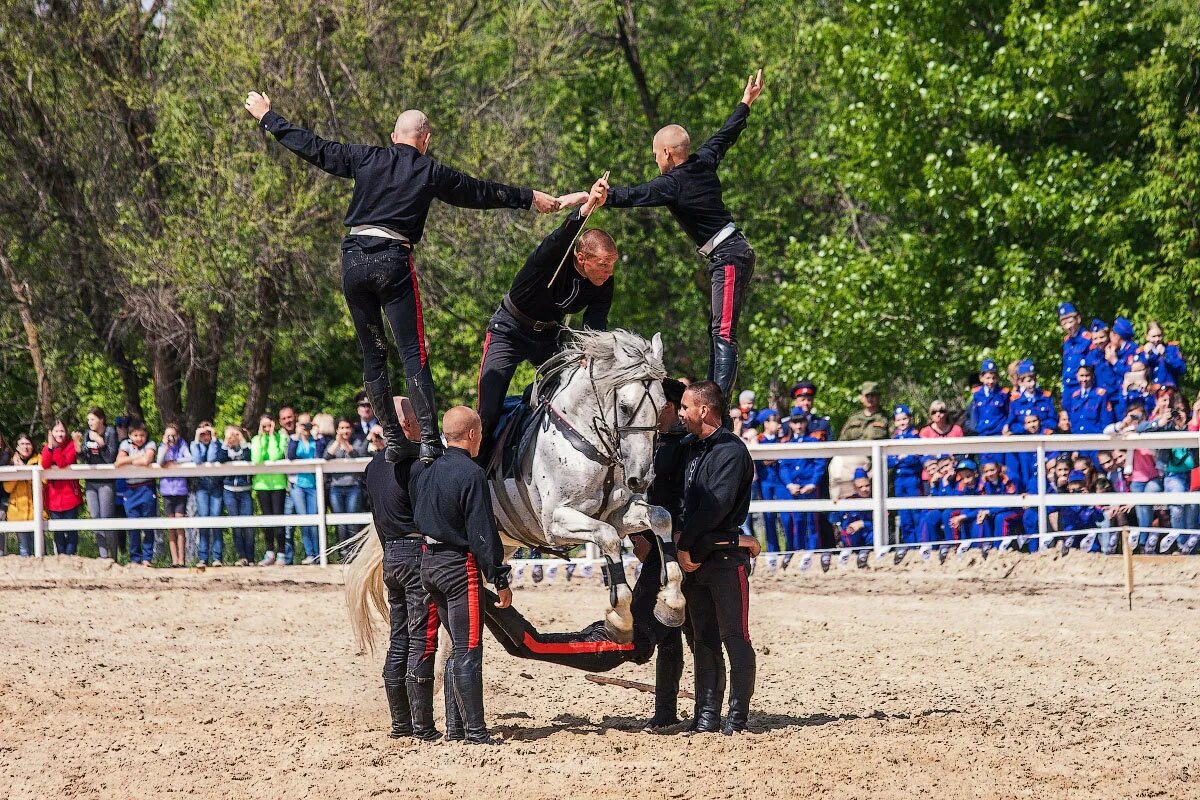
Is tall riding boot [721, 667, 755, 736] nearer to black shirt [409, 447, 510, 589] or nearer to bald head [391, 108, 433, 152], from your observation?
black shirt [409, 447, 510, 589]

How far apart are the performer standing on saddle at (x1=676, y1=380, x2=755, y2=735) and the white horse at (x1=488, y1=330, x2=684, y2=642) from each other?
168 mm

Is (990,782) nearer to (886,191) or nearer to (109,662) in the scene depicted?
(109,662)

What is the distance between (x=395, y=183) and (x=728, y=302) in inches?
80.0

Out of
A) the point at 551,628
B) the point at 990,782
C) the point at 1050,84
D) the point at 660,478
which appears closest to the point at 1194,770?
the point at 990,782

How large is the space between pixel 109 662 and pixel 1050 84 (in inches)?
572

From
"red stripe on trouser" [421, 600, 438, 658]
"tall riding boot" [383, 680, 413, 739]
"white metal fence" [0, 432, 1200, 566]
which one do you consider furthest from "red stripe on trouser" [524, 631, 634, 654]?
"white metal fence" [0, 432, 1200, 566]

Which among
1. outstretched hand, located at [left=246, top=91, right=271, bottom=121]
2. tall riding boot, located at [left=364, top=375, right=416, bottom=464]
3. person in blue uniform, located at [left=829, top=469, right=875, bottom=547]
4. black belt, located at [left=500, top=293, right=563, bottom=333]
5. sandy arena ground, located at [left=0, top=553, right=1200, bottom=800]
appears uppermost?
outstretched hand, located at [left=246, top=91, right=271, bottom=121]

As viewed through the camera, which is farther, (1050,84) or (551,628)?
(1050,84)

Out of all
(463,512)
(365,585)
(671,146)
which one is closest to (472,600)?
(463,512)

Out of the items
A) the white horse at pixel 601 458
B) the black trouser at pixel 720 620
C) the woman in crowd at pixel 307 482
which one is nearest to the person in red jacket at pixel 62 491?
the woman in crowd at pixel 307 482

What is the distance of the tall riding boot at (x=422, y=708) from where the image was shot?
24.9 ft

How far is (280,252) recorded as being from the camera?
1917 centimetres

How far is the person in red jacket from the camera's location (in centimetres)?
1548

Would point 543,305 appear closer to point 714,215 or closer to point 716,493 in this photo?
point 714,215
